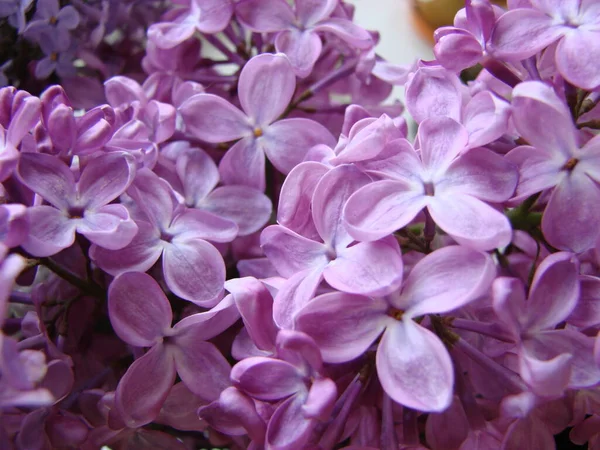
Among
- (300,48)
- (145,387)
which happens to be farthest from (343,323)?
(300,48)

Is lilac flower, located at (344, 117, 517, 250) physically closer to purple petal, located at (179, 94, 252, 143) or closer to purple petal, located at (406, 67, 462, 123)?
purple petal, located at (406, 67, 462, 123)

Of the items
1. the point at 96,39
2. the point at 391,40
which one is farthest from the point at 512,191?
the point at 391,40

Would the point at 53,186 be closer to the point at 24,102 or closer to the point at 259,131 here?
the point at 24,102

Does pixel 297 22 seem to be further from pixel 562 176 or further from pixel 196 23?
pixel 562 176

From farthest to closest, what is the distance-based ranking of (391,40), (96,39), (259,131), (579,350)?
1. (391,40)
2. (96,39)
3. (259,131)
4. (579,350)

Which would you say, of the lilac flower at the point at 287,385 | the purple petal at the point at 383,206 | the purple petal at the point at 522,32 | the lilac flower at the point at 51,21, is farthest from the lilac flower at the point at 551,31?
the lilac flower at the point at 51,21

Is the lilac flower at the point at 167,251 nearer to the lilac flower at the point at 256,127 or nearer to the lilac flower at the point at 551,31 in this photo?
the lilac flower at the point at 256,127

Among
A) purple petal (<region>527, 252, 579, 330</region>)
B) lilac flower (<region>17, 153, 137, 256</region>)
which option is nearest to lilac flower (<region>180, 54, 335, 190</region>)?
lilac flower (<region>17, 153, 137, 256</region>)
